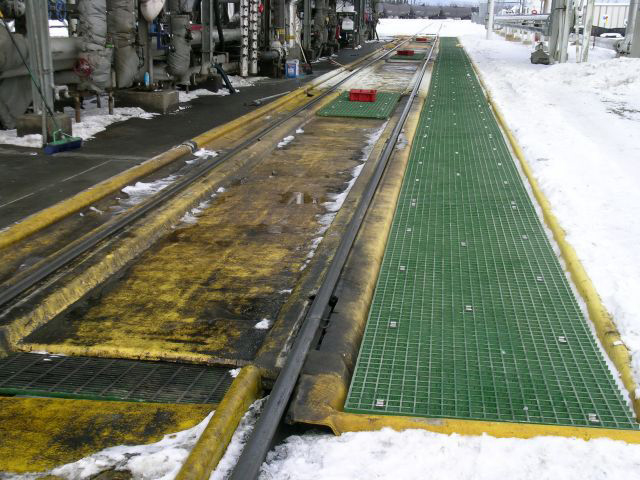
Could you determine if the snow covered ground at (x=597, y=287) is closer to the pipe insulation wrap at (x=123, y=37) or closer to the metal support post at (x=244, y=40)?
the pipe insulation wrap at (x=123, y=37)

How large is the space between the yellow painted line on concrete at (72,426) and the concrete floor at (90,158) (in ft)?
9.71

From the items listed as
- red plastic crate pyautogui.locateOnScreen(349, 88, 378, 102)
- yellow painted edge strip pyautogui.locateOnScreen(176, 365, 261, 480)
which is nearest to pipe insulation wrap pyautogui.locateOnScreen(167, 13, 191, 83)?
red plastic crate pyautogui.locateOnScreen(349, 88, 378, 102)

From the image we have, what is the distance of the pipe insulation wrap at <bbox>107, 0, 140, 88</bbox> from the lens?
449 inches

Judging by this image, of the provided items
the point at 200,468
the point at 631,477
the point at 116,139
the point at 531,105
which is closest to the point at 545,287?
the point at 631,477

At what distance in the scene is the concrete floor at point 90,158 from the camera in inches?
269

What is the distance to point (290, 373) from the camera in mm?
3693

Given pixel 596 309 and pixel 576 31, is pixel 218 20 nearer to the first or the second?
pixel 576 31

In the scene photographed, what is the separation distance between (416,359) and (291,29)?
19.0m

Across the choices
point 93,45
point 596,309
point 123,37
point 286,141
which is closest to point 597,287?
point 596,309

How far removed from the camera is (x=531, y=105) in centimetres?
1447

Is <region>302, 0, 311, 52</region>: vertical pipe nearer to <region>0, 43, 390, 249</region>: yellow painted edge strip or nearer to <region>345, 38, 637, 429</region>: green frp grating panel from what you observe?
<region>0, 43, 390, 249</region>: yellow painted edge strip

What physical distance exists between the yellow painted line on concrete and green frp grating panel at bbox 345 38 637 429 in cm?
97

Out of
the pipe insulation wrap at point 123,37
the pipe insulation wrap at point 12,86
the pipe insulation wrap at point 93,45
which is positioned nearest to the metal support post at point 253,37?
the pipe insulation wrap at point 123,37

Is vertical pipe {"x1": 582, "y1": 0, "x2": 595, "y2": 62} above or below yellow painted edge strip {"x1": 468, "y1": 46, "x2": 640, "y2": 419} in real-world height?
above
